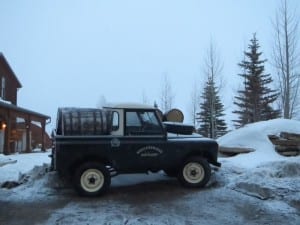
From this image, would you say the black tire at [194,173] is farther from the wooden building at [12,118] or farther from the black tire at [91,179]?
the wooden building at [12,118]

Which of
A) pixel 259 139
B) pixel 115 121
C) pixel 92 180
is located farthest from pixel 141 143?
pixel 259 139

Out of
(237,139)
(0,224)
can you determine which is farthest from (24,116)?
(0,224)

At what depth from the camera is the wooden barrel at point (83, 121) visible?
29.6ft

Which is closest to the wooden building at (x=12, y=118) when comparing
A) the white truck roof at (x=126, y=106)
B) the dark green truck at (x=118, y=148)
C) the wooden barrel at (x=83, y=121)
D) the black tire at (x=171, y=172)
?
the black tire at (x=171, y=172)

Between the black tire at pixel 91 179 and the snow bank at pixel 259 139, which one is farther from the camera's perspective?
the snow bank at pixel 259 139

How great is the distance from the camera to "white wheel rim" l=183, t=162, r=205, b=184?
32.3ft

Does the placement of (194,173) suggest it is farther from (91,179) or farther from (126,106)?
(91,179)

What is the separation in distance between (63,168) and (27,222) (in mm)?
2027

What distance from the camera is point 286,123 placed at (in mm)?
14828

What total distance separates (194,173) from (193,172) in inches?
1.4

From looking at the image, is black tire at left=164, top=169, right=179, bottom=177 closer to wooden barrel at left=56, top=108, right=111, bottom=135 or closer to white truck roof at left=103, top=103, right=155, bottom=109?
white truck roof at left=103, top=103, right=155, bottom=109

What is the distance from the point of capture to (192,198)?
8711 millimetres

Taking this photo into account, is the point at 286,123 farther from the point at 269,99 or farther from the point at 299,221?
the point at 269,99

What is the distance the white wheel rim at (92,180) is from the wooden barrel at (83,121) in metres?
0.91
